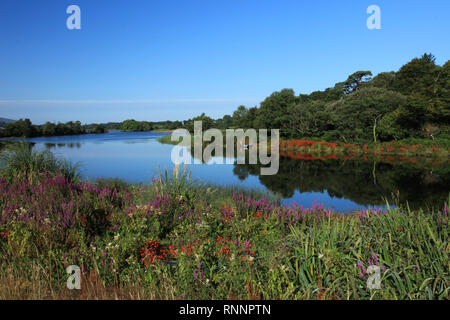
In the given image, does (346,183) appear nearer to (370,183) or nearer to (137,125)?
(370,183)

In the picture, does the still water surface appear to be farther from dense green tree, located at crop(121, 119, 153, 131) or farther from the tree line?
dense green tree, located at crop(121, 119, 153, 131)

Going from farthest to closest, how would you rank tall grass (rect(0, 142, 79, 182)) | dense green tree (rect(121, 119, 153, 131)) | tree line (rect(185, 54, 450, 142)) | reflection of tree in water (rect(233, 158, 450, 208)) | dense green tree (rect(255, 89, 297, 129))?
dense green tree (rect(121, 119, 153, 131))
dense green tree (rect(255, 89, 297, 129))
tree line (rect(185, 54, 450, 142))
reflection of tree in water (rect(233, 158, 450, 208))
tall grass (rect(0, 142, 79, 182))

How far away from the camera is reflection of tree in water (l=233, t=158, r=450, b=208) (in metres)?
15.2

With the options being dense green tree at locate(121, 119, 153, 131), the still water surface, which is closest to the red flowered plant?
the still water surface

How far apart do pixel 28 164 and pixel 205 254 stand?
9235 millimetres

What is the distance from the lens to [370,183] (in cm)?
1977

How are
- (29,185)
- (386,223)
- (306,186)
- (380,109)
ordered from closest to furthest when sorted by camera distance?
(386,223), (29,185), (306,186), (380,109)

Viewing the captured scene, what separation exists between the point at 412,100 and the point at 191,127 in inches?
2904

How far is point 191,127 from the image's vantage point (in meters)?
98.2

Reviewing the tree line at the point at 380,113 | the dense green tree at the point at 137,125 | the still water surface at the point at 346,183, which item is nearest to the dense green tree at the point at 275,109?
the tree line at the point at 380,113

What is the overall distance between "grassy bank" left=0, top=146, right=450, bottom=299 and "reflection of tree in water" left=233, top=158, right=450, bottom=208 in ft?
32.2

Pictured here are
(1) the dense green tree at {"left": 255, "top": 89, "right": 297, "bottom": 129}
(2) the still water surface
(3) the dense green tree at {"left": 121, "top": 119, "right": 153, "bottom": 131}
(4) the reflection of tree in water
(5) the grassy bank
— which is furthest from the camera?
(3) the dense green tree at {"left": 121, "top": 119, "right": 153, "bottom": 131}

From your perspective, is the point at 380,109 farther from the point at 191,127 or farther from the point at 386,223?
the point at 191,127

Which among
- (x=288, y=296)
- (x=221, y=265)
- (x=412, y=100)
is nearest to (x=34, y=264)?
(x=221, y=265)
